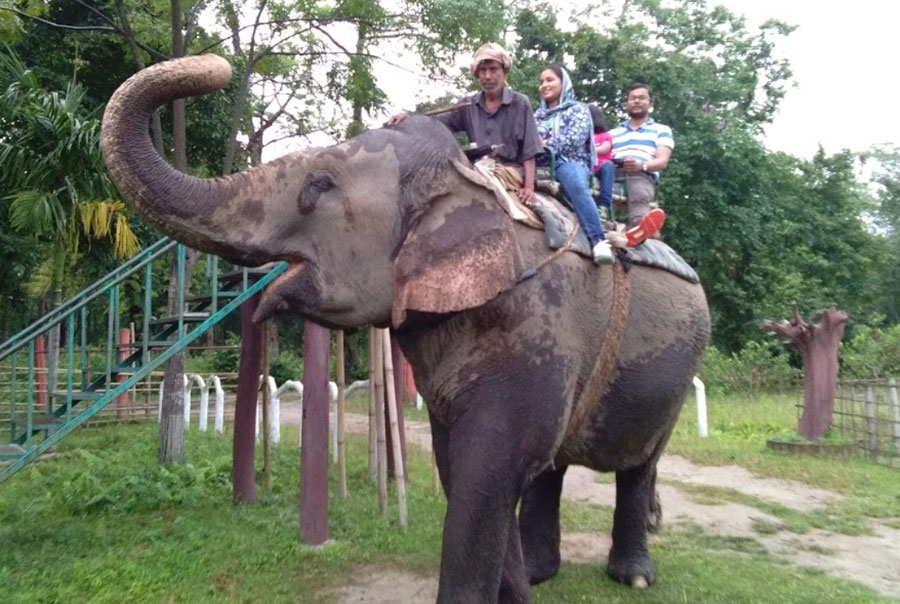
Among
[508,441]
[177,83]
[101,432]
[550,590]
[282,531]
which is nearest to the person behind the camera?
[177,83]

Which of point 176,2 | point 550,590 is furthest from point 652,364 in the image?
point 176,2

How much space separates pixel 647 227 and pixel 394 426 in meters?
3.56

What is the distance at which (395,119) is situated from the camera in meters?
3.36

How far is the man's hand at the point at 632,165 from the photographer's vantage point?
472cm

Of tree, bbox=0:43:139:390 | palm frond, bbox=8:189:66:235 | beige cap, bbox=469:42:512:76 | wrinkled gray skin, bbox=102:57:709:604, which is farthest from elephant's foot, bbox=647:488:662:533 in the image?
palm frond, bbox=8:189:66:235

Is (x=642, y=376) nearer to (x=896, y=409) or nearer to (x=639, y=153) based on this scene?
(x=639, y=153)

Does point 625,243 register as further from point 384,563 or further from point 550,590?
point 384,563

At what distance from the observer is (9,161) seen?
8039 millimetres

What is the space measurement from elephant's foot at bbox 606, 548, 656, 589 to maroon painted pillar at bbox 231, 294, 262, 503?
3356mm

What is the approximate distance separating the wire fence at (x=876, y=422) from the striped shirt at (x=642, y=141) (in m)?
6.39

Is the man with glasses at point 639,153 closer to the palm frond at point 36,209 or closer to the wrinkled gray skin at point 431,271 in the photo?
the wrinkled gray skin at point 431,271

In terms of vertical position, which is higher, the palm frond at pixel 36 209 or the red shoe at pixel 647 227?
the palm frond at pixel 36 209

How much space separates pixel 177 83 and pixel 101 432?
12.4 metres

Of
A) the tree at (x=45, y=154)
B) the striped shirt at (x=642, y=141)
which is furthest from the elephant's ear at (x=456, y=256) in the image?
the tree at (x=45, y=154)
